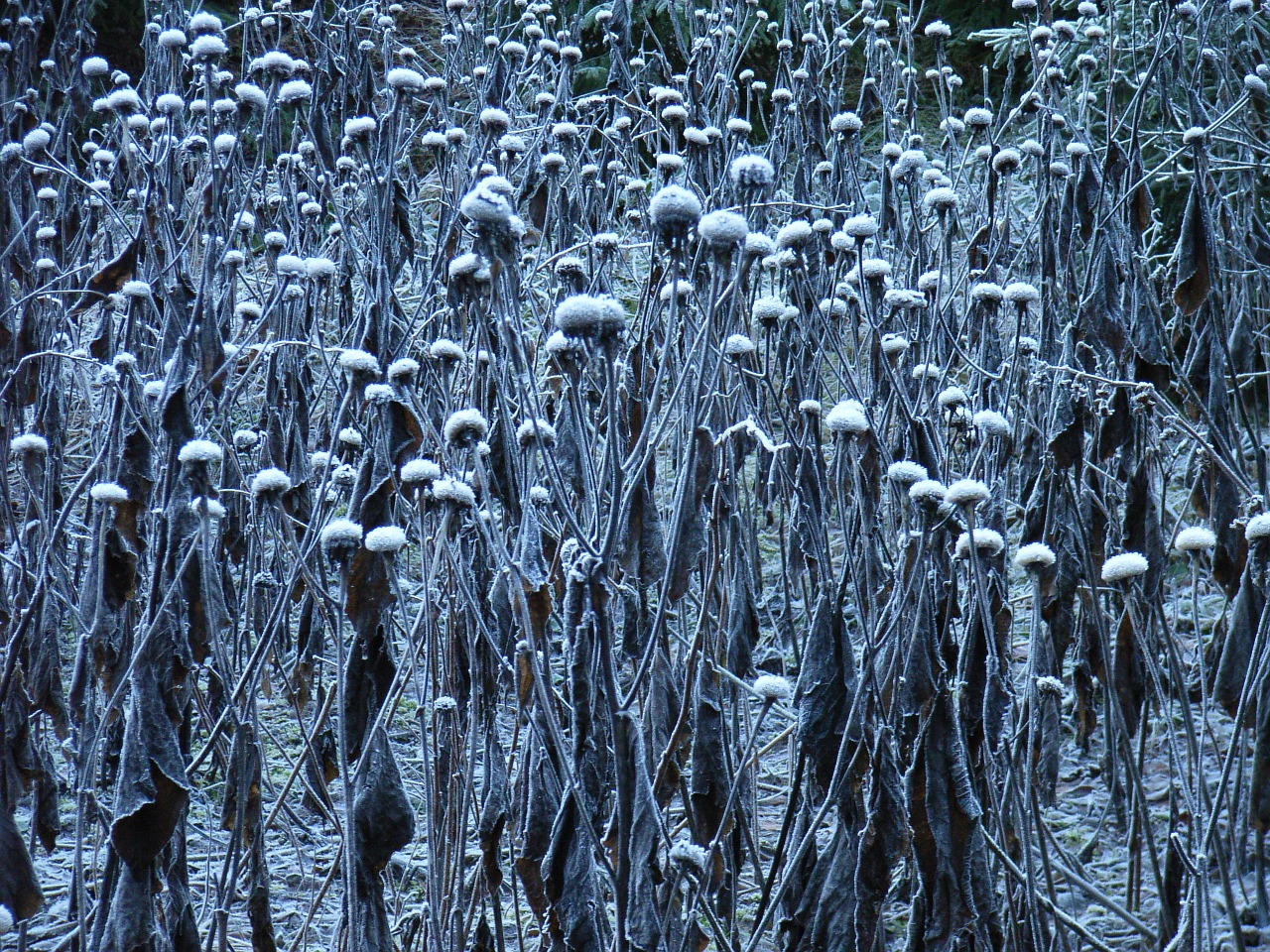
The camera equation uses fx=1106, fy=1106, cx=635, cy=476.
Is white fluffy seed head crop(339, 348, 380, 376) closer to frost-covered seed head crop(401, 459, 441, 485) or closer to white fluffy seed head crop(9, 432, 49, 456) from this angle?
frost-covered seed head crop(401, 459, 441, 485)

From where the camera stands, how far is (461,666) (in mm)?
1905

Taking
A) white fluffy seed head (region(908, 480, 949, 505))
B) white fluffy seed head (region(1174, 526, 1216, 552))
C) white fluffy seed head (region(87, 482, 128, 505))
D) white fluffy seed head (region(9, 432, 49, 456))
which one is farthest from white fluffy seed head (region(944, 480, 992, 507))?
white fluffy seed head (region(9, 432, 49, 456))

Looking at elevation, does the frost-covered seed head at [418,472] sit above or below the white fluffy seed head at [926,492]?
above

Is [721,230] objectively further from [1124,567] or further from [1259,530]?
[1259,530]

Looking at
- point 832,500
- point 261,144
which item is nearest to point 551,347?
point 261,144

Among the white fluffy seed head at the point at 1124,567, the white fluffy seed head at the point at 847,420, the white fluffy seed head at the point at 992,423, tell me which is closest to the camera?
the white fluffy seed head at the point at 1124,567

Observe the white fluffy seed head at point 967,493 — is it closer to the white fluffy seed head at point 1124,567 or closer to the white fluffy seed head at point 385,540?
the white fluffy seed head at point 1124,567

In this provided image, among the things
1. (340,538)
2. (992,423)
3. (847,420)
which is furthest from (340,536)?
(992,423)

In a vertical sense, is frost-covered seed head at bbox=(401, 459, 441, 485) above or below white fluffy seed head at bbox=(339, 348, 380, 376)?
below

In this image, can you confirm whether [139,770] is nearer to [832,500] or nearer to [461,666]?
[461,666]

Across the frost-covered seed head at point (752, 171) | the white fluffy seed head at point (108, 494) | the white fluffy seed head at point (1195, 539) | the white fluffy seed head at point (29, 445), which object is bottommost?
Result: the white fluffy seed head at point (1195, 539)

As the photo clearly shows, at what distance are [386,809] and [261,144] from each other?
148 centimetres

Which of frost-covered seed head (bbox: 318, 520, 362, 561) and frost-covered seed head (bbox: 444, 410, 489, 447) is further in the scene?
frost-covered seed head (bbox: 444, 410, 489, 447)

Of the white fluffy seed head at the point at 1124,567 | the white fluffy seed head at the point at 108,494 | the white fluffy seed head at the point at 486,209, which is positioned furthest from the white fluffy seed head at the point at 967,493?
the white fluffy seed head at the point at 108,494
